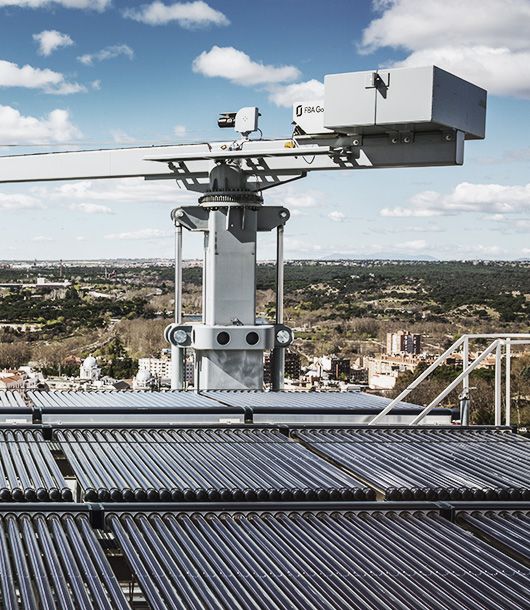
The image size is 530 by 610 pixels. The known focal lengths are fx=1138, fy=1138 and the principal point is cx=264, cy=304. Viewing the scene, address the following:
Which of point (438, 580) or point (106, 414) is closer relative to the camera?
point (438, 580)

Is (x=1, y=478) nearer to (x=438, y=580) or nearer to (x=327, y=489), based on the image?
(x=327, y=489)

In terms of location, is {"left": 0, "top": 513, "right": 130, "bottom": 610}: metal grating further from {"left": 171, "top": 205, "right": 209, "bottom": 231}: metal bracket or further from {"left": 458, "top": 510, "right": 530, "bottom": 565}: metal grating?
{"left": 171, "top": 205, "right": 209, "bottom": 231}: metal bracket

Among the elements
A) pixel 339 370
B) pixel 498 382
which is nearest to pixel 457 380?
pixel 498 382

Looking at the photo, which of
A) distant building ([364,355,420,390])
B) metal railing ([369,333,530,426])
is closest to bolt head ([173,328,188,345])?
metal railing ([369,333,530,426])

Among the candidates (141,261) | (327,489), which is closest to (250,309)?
(327,489)

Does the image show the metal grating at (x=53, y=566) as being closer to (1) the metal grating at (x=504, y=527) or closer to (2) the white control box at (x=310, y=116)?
(1) the metal grating at (x=504, y=527)

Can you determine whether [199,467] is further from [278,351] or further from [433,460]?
[278,351]
